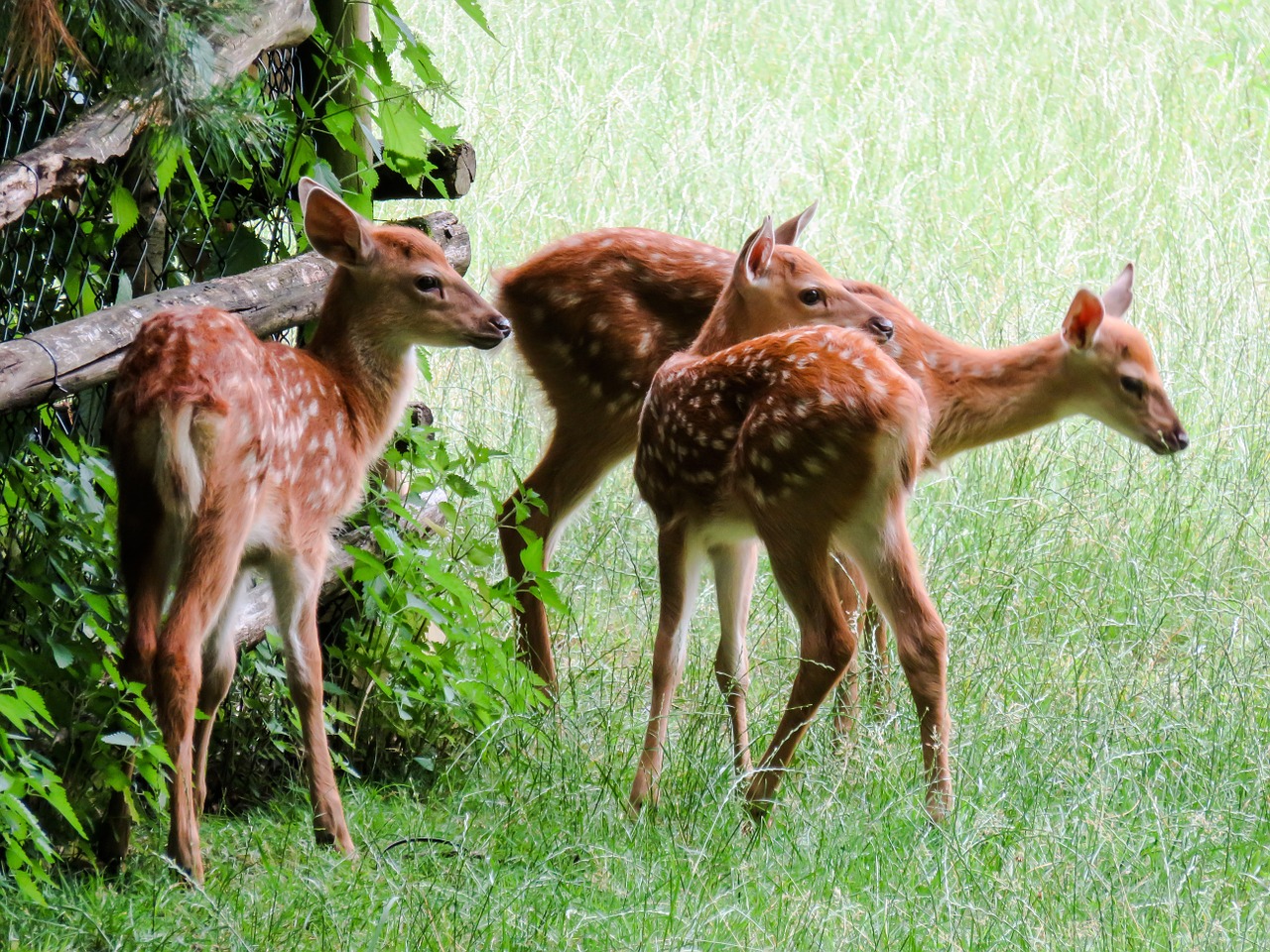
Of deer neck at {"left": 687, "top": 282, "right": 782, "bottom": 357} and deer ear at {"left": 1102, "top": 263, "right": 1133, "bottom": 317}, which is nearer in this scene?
deer neck at {"left": 687, "top": 282, "right": 782, "bottom": 357}

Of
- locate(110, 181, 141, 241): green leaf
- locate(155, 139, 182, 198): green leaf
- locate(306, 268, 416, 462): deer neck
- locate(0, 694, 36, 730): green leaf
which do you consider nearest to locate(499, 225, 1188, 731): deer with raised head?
locate(306, 268, 416, 462): deer neck

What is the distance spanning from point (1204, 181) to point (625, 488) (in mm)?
4588

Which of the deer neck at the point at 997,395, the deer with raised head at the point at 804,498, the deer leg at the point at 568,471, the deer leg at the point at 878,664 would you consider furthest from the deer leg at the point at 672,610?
the deer leg at the point at 568,471

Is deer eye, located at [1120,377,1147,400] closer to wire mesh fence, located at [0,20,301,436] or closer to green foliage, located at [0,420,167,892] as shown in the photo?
wire mesh fence, located at [0,20,301,436]

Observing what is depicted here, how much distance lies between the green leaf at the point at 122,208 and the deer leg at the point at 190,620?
1.04 metres

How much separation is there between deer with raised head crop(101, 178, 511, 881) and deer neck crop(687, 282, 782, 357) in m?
0.88

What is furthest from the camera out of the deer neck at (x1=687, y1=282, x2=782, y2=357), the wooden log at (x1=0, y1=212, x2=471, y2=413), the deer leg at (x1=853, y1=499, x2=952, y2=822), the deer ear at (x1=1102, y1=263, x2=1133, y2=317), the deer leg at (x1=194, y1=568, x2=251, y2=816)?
the deer ear at (x1=1102, y1=263, x2=1133, y2=317)

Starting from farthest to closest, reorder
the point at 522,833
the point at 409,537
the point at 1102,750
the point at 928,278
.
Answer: the point at 928,278, the point at 409,537, the point at 1102,750, the point at 522,833

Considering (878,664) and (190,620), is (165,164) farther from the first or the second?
(878,664)

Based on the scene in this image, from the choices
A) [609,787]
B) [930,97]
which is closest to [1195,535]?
[609,787]

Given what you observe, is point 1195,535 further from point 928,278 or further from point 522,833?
point 522,833

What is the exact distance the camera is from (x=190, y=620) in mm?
3422

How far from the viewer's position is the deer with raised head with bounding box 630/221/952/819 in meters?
3.94

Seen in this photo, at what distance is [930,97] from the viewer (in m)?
10.8
